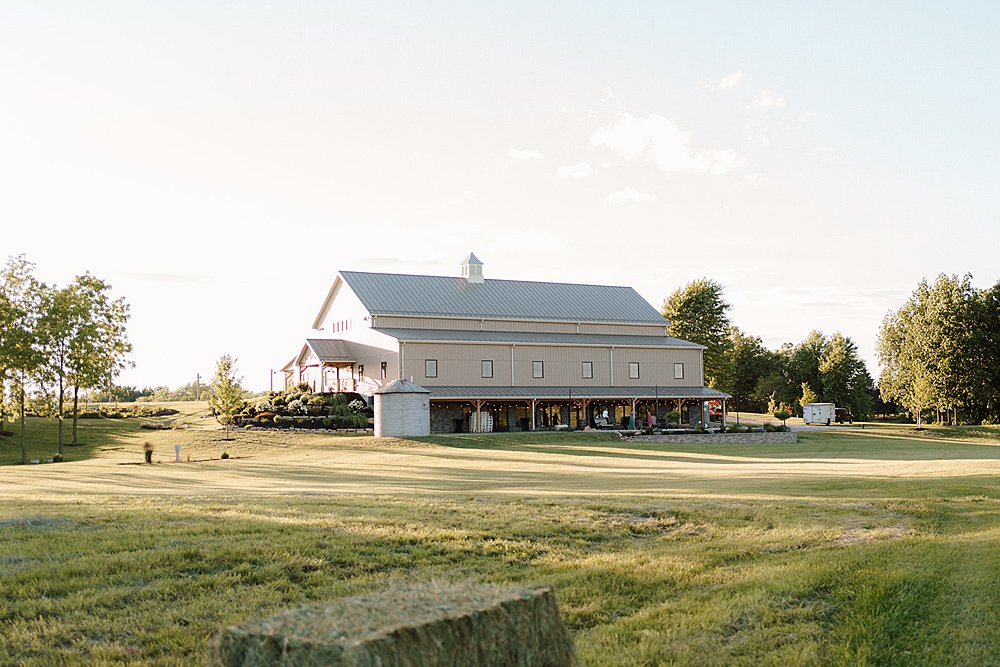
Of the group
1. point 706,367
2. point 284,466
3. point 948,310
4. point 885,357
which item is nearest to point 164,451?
point 284,466

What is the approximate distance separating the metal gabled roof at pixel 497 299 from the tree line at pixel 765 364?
11.1 m

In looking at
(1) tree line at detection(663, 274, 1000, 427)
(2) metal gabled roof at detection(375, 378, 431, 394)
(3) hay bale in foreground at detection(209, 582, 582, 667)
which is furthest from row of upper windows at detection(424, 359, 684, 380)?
(3) hay bale in foreground at detection(209, 582, 582, 667)

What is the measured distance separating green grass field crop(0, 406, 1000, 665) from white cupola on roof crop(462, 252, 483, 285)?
43550 mm

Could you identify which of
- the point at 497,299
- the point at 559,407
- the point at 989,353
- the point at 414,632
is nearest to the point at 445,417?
the point at 559,407

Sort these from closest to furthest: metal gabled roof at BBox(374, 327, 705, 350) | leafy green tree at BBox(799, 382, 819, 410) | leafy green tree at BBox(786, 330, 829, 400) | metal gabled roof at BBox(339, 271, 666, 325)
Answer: metal gabled roof at BBox(374, 327, 705, 350)
metal gabled roof at BBox(339, 271, 666, 325)
leafy green tree at BBox(799, 382, 819, 410)
leafy green tree at BBox(786, 330, 829, 400)

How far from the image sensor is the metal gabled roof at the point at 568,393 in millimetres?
48562

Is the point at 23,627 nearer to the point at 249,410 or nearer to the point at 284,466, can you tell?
the point at 284,466

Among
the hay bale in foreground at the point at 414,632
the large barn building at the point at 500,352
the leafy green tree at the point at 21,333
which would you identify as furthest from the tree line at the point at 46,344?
the hay bale in foreground at the point at 414,632

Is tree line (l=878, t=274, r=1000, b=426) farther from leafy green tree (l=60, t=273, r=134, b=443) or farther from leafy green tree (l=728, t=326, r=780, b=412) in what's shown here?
leafy green tree (l=60, t=273, r=134, b=443)

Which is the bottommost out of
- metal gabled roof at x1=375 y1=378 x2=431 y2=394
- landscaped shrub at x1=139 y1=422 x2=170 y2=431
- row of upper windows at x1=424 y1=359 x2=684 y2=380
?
landscaped shrub at x1=139 y1=422 x2=170 y2=431

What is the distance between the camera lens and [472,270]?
59875 mm

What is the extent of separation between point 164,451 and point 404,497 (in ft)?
99.4

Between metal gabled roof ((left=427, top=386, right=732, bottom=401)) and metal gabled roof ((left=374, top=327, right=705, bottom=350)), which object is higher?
metal gabled roof ((left=374, top=327, right=705, bottom=350))

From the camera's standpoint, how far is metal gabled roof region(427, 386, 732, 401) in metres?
48.6
